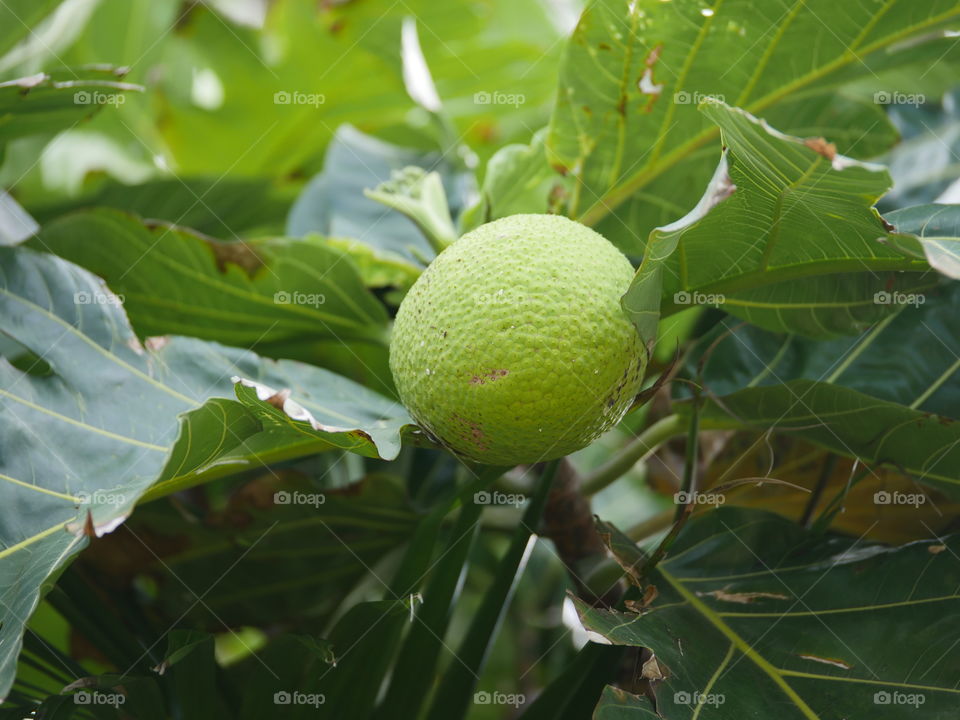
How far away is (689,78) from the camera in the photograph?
2.45ft

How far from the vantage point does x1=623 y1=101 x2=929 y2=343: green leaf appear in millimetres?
506

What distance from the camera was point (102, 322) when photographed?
2.45 ft

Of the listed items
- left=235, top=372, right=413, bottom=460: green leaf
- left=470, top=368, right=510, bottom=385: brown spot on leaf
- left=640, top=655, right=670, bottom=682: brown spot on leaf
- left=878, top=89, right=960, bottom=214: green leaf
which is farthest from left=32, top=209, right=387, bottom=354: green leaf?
left=878, top=89, right=960, bottom=214: green leaf

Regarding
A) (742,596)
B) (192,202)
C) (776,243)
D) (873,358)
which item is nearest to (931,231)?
(776,243)

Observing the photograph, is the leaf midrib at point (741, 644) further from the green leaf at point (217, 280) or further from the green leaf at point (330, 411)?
the green leaf at point (217, 280)

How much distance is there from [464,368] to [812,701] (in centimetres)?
36

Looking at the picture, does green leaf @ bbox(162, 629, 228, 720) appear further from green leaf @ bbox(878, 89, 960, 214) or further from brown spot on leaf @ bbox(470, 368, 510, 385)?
green leaf @ bbox(878, 89, 960, 214)

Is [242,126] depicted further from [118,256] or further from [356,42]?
[118,256]

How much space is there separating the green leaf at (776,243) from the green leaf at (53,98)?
17.6 inches

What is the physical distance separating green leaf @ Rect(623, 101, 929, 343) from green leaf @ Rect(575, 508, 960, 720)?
19 cm

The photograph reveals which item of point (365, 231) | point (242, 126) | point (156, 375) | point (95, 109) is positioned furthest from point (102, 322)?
point (242, 126)

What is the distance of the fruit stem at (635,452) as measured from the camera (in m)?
0.79

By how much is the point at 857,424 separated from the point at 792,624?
0.17 metres

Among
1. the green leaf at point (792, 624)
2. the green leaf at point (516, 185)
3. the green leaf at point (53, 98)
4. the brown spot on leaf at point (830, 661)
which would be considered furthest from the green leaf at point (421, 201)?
the brown spot on leaf at point (830, 661)
